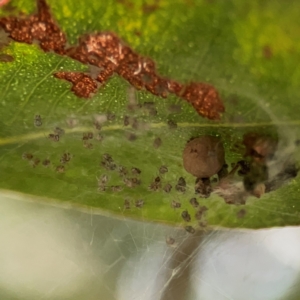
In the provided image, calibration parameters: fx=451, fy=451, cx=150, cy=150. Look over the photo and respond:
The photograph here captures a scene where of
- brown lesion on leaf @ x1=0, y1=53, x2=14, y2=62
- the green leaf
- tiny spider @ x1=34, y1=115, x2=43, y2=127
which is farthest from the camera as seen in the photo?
tiny spider @ x1=34, y1=115, x2=43, y2=127

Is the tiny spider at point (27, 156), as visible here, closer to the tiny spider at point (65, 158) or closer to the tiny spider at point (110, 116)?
the tiny spider at point (65, 158)

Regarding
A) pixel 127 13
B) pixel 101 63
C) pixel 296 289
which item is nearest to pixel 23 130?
pixel 101 63

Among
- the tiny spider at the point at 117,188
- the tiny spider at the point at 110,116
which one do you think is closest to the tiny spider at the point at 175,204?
the tiny spider at the point at 117,188

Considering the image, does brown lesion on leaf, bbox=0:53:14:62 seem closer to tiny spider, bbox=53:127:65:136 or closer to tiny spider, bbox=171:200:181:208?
tiny spider, bbox=53:127:65:136

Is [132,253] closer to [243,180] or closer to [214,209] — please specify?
[214,209]

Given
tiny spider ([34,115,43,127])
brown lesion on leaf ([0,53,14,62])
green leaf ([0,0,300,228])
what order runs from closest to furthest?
green leaf ([0,0,300,228]) < brown lesion on leaf ([0,53,14,62]) < tiny spider ([34,115,43,127])

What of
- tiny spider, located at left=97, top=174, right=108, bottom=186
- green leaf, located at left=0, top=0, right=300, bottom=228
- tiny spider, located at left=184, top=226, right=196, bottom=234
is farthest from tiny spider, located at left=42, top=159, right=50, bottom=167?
tiny spider, located at left=184, top=226, right=196, bottom=234
